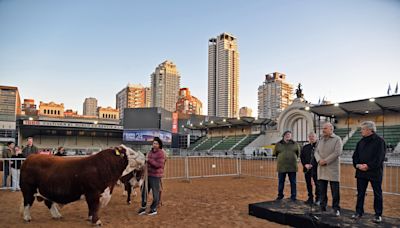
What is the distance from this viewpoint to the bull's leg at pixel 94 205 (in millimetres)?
5242

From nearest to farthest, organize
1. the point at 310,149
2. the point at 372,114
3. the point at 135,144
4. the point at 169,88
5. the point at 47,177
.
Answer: the point at 47,177, the point at 310,149, the point at 372,114, the point at 135,144, the point at 169,88

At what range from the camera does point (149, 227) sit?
210 inches

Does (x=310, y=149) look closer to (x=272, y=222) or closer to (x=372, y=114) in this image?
(x=272, y=222)

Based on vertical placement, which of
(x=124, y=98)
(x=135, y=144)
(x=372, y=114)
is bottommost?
(x=135, y=144)

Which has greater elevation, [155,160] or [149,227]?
[155,160]

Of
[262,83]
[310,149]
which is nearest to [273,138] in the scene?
[310,149]

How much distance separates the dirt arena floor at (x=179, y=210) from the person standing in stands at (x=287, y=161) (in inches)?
46.1

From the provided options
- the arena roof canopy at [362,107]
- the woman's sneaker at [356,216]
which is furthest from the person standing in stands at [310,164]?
the arena roof canopy at [362,107]

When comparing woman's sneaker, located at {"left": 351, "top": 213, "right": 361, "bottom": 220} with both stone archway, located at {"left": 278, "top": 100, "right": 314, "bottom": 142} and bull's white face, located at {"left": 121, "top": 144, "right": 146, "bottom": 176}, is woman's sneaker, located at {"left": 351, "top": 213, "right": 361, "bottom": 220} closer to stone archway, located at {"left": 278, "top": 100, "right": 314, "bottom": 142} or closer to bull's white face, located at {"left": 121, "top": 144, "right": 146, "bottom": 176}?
bull's white face, located at {"left": 121, "top": 144, "right": 146, "bottom": 176}

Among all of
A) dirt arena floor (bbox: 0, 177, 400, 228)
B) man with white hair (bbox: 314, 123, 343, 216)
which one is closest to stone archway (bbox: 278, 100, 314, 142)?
dirt arena floor (bbox: 0, 177, 400, 228)

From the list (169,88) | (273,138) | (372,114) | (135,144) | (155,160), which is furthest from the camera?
(169,88)

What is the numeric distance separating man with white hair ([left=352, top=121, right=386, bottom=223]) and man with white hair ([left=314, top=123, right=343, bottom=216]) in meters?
0.38

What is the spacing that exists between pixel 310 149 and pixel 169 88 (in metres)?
174

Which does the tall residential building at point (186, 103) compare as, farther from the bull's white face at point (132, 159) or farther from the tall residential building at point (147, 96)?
the bull's white face at point (132, 159)
